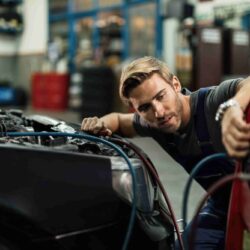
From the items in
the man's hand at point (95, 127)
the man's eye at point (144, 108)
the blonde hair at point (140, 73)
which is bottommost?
the man's hand at point (95, 127)

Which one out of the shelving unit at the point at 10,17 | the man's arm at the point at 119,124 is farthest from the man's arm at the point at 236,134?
the shelving unit at the point at 10,17

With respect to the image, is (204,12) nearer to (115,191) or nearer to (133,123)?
(133,123)

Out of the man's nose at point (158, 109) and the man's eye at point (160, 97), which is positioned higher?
the man's eye at point (160, 97)

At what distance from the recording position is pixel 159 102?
6.75 ft

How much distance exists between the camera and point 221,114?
152 centimetres

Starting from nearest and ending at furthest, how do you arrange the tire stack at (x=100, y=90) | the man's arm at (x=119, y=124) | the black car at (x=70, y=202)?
1. the black car at (x=70, y=202)
2. the man's arm at (x=119, y=124)
3. the tire stack at (x=100, y=90)

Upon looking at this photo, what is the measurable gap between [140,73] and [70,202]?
691 mm

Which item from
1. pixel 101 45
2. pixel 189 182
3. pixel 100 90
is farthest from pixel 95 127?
pixel 101 45

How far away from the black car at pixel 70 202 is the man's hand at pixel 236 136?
0.47 meters

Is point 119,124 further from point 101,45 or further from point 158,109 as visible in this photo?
point 101,45

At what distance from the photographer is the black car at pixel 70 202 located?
1564 millimetres

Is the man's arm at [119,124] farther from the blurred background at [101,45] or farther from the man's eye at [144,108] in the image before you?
the blurred background at [101,45]

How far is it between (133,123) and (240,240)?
3.57ft

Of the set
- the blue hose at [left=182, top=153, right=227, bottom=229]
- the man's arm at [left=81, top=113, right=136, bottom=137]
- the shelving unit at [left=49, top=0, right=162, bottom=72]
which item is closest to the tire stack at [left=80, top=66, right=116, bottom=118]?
the shelving unit at [left=49, top=0, right=162, bottom=72]
